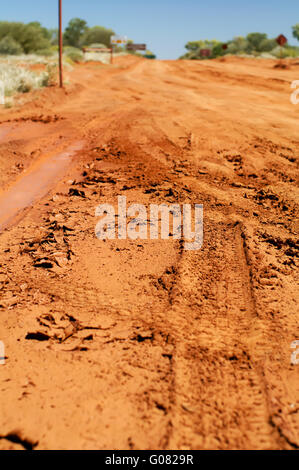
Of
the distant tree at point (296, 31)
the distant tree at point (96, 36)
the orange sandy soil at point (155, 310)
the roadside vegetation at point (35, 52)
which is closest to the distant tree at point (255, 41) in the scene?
the distant tree at point (296, 31)

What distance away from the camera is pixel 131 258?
3.55 m

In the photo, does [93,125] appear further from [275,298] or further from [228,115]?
[275,298]

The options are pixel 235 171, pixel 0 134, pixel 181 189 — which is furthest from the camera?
pixel 0 134

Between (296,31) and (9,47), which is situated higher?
(296,31)

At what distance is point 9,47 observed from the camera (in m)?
30.1

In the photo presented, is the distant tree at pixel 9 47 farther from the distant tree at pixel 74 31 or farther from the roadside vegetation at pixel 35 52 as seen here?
the distant tree at pixel 74 31

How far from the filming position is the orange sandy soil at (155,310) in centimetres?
200

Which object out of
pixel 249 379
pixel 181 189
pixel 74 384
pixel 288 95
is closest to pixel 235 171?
pixel 181 189

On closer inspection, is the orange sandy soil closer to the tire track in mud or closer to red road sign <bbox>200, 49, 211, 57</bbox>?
the tire track in mud

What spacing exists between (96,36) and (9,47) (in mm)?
37406

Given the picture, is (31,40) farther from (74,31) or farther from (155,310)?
(155,310)

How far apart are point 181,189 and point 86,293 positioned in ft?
7.75

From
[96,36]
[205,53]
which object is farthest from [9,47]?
[96,36]

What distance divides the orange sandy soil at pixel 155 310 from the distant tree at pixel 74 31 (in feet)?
202
